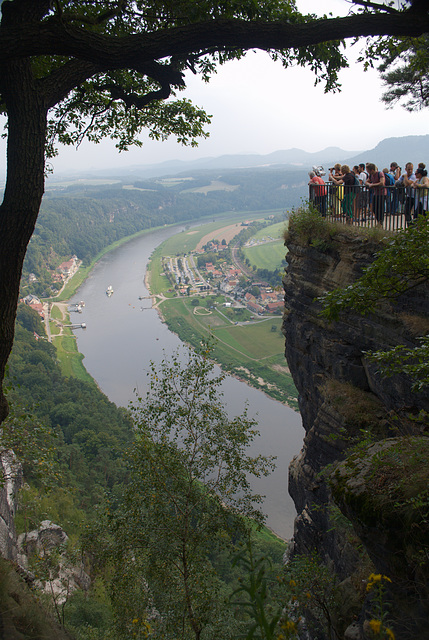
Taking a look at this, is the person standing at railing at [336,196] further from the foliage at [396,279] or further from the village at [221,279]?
the village at [221,279]

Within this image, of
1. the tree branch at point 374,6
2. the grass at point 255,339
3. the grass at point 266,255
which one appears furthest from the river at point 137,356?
the grass at point 266,255

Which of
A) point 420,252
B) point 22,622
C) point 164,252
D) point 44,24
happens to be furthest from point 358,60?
point 164,252

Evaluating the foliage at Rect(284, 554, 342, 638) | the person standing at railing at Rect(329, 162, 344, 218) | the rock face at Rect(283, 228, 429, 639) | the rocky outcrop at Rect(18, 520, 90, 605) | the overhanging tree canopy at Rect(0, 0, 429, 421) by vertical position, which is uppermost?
the overhanging tree canopy at Rect(0, 0, 429, 421)

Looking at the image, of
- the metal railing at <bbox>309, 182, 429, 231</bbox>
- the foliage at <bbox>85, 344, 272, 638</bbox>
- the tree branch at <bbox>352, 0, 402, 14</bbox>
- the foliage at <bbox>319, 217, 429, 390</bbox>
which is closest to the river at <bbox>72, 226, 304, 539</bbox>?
the foliage at <bbox>85, 344, 272, 638</bbox>

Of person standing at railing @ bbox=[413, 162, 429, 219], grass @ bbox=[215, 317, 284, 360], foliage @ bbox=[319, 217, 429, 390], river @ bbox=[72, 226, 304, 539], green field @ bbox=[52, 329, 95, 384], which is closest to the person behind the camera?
foliage @ bbox=[319, 217, 429, 390]

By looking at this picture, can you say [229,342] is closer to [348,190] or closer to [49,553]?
[49,553]

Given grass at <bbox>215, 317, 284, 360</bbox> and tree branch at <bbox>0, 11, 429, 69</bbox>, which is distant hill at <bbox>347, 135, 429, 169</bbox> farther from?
tree branch at <bbox>0, 11, 429, 69</bbox>
